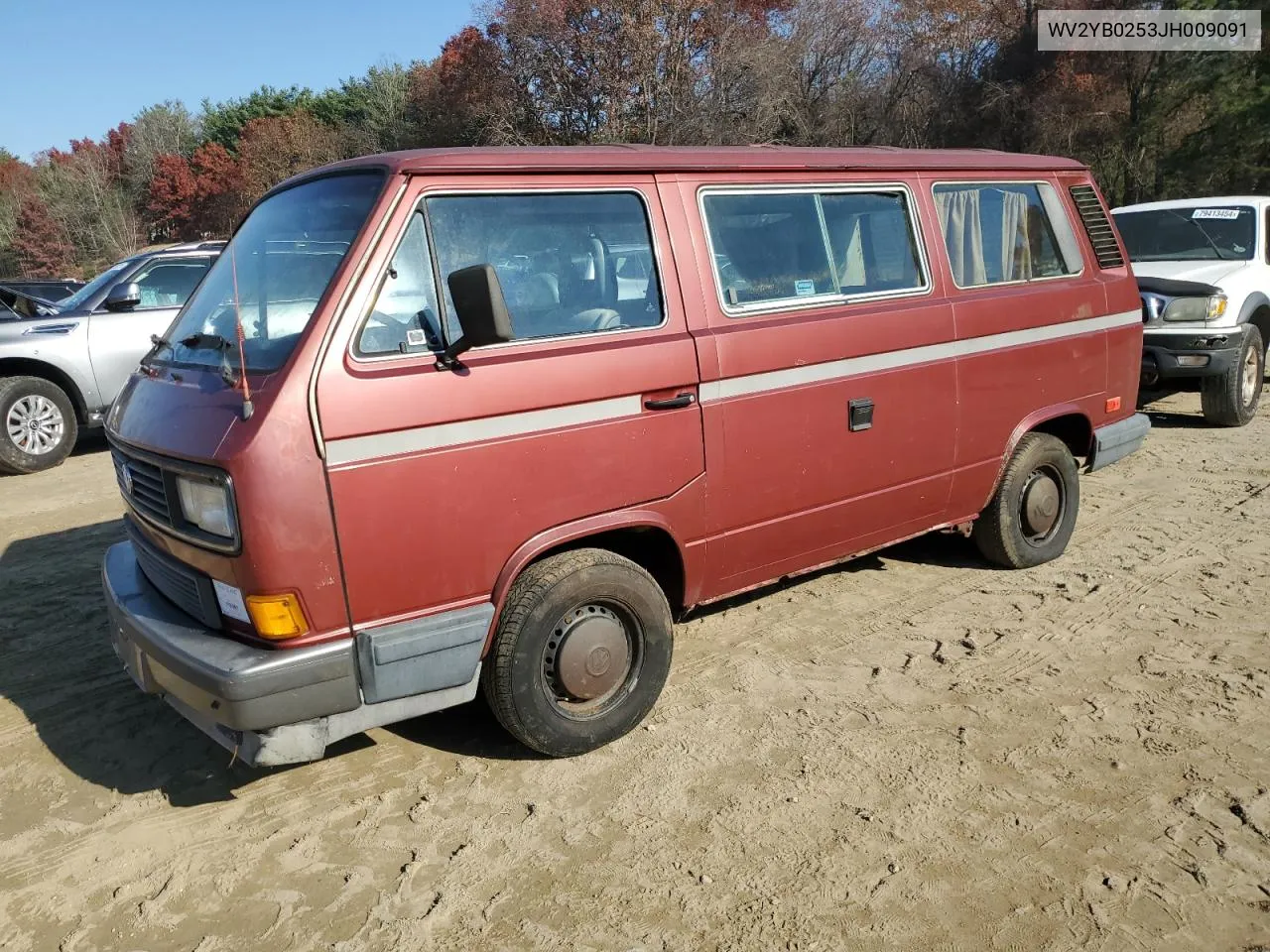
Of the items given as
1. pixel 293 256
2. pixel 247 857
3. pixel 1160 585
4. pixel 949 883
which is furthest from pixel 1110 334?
pixel 247 857

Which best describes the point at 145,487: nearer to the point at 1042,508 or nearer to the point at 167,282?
the point at 1042,508

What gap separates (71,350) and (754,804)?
8.31 metres

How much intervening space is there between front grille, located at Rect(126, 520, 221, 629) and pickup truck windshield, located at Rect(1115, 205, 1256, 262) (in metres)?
9.30

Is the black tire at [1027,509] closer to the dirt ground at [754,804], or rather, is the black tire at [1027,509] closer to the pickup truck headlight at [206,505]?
the dirt ground at [754,804]

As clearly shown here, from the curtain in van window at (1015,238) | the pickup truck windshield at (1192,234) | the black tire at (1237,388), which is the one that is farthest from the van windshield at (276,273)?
the pickup truck windshield at (1192,234)

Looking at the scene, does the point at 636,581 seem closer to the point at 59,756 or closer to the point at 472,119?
the point at 59,756

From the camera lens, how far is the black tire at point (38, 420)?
8523 mm

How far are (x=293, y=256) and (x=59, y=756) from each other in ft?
7.13

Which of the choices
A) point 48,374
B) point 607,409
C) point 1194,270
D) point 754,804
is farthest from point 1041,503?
point 48,374

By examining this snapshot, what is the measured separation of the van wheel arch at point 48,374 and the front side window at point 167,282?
40.1 inches

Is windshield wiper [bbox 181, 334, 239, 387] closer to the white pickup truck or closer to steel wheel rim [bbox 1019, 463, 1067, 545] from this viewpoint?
steel wheel rim [bbox 1019, 463, 1067, 545]

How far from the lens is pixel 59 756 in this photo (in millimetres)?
3701

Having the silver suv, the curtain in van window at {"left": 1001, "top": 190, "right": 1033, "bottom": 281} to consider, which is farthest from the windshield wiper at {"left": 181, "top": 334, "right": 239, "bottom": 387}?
the silver suv

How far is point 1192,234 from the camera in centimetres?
929
